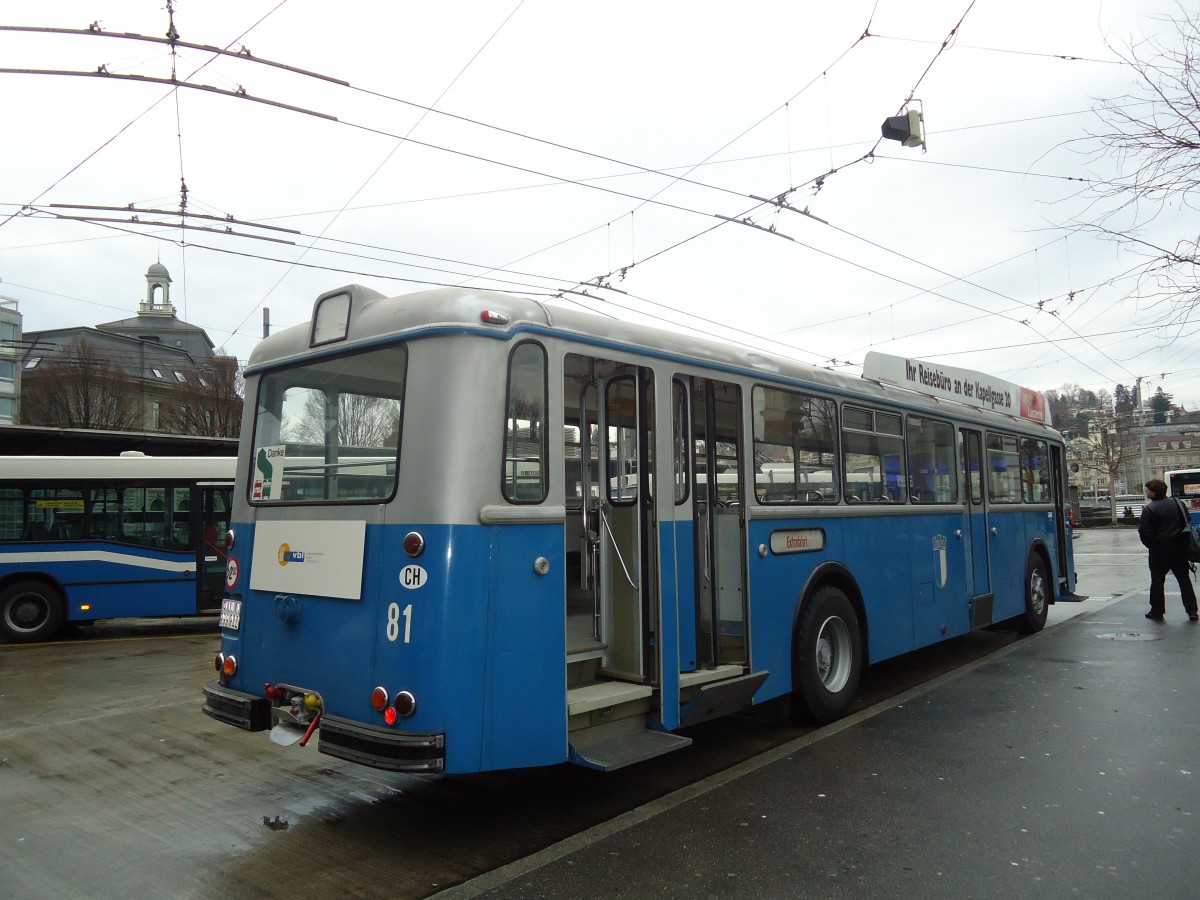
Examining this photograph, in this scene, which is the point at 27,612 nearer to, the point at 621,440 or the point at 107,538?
the point at 107,538

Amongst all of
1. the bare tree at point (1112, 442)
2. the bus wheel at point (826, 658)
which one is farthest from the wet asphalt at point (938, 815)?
the bare tree at point (1112, 442)

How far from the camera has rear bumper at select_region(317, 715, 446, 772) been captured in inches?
153

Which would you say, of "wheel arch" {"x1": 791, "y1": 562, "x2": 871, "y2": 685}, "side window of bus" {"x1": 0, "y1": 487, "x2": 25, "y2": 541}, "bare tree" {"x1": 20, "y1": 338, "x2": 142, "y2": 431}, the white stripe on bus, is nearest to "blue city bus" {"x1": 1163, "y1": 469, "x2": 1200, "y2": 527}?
"wheel arch" {"x1": 791, "y1": 562, "x2": 871, "y2": 685}

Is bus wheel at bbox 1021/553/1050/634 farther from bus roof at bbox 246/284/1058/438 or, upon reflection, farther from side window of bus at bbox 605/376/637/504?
side window of bus at bbox 605/376/637/504

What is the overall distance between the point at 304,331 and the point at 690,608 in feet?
9.69

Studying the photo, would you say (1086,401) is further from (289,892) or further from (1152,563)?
(289,892)

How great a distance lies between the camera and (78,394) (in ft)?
110

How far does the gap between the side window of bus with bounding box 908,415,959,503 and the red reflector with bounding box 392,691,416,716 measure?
5500mm

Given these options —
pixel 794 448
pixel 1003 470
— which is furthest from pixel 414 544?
pixel 1003 470

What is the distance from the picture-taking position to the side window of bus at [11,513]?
39.9 feet

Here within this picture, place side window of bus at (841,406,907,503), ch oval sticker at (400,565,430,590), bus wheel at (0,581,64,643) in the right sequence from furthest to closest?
bus wheel at (0,581,64,643) → side window of bus at (841,406,907,503) → ch oval sticker at (400,565,430,590)

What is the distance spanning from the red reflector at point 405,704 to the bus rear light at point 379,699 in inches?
3.4

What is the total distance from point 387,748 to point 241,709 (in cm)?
133

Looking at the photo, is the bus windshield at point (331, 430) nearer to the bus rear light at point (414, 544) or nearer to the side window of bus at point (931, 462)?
the bus rear light at point (414, 544)
